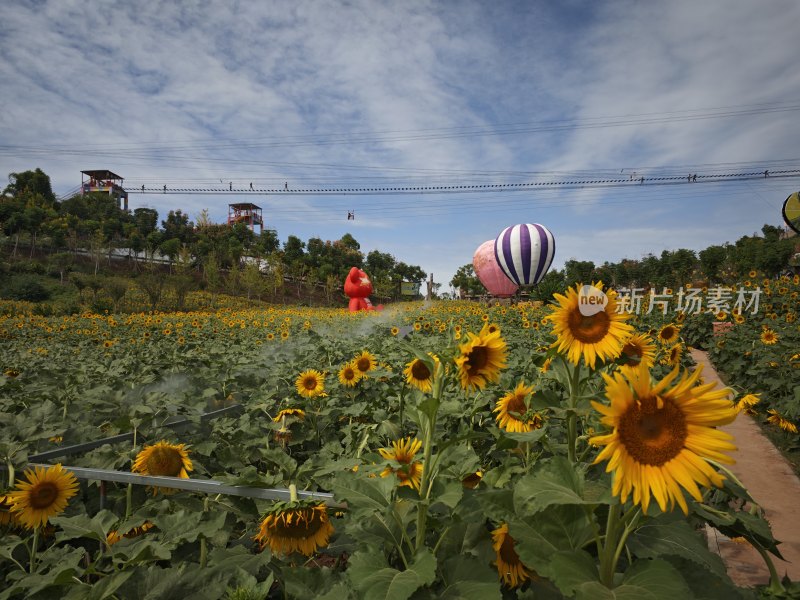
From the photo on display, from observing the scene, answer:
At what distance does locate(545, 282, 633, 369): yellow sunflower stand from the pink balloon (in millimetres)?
28744

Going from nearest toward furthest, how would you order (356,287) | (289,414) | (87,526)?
(87,526)
(289,414)
(356,287)

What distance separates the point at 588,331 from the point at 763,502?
394 centimetres

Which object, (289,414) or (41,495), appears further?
(289,414)

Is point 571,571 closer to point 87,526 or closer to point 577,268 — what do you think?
point 87,526

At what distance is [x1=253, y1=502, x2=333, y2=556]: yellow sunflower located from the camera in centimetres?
127

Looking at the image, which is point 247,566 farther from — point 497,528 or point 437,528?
point 497,528

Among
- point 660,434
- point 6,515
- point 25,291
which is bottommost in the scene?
point 6,515

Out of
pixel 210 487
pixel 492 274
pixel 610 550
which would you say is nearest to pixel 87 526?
pixel 210 487

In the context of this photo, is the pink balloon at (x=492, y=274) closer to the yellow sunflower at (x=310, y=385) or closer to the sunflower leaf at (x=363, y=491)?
the yellow sunflower at (x=310, y=385)

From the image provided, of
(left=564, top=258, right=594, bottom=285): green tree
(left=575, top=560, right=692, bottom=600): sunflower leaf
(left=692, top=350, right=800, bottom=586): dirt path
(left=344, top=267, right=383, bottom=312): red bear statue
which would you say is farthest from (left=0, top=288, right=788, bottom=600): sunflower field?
(left=564, top=258, right=594, bottom=285): green tree

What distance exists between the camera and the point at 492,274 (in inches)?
1195

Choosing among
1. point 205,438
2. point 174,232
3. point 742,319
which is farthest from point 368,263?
point 205,438

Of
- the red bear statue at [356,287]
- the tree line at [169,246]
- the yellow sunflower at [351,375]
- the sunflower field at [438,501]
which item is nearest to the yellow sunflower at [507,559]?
the sunflower field at [438,501]

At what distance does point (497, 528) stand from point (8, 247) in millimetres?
52150
